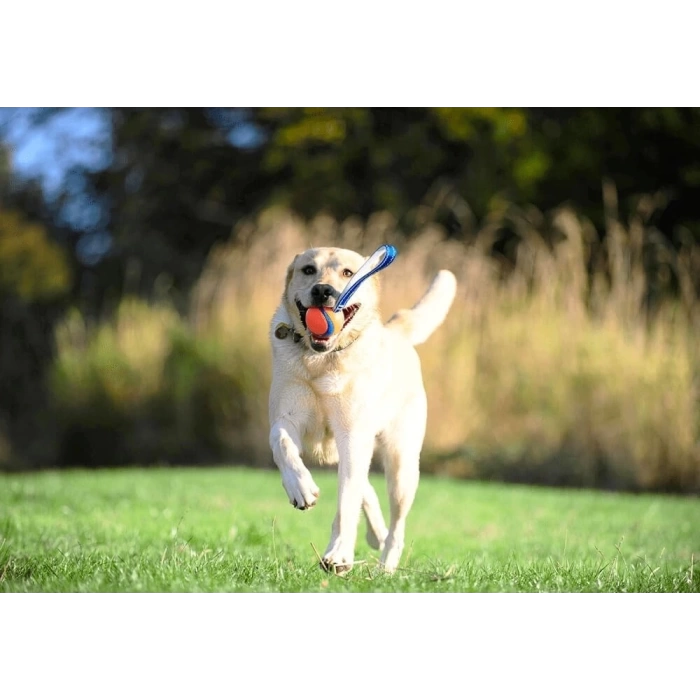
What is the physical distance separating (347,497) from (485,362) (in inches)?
203

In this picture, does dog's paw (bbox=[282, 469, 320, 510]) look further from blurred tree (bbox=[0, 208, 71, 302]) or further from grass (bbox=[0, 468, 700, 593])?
blurred tree (bbox=[0, 208, 71, 302])

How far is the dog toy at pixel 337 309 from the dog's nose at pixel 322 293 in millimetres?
27

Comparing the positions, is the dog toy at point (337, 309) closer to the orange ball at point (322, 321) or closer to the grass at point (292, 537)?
the orange ball at point (322, 321)

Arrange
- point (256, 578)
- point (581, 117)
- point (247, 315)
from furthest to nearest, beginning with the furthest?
point (581, 117) → point (247, 315) → point (256, 578)

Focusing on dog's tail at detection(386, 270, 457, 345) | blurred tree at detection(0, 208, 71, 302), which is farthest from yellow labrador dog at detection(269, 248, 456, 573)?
blurred tree at detection(0, 208, 71, 302)

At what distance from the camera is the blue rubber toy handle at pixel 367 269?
12.2 feet

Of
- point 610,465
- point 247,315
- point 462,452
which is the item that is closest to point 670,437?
point 610,465

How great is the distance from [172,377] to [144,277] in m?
3.39

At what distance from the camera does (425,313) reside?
4.49 m

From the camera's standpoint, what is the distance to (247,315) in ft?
29.8

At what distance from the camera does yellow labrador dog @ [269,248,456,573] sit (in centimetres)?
367

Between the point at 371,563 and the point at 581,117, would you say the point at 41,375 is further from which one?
the point at 371,563

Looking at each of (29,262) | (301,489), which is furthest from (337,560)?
(29,262)

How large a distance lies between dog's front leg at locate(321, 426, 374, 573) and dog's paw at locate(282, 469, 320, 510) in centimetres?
26
